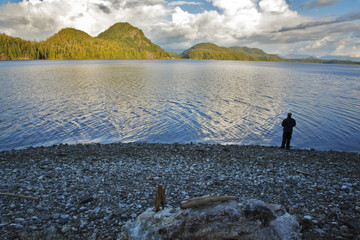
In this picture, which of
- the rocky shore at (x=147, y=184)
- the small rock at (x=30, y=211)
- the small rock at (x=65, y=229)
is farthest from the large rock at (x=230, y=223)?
the small rock at (x=30, y=211)

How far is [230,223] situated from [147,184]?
735 centimetres

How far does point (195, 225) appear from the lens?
5977mm

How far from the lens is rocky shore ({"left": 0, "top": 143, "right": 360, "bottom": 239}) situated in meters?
8.50

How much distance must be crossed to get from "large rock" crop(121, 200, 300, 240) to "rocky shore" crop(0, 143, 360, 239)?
2196mm

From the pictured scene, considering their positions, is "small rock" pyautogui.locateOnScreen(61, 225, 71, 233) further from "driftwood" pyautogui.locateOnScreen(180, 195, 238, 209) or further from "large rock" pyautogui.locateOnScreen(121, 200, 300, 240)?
"driftwood" pyautogui.locateOnScreen(180, 195, 238, 209)

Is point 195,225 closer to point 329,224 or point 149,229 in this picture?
point 149,229

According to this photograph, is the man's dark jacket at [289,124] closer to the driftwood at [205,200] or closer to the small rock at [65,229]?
the driftwood at [205,200]

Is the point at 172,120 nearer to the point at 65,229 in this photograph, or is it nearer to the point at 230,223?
the point at 65,229

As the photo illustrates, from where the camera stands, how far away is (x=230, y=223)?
5824 mm

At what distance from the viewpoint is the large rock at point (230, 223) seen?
574 cm

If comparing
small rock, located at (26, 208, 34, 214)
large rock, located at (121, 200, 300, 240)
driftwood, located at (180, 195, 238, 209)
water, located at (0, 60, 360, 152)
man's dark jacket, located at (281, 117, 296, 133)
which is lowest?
water, located at (0, 60, 360, 152)

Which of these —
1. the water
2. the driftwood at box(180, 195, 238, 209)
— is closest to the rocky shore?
the driftwood at box(180, 195, 238, 209)

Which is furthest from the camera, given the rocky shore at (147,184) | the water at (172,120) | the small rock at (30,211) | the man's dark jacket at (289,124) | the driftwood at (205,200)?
the water at (172,120)

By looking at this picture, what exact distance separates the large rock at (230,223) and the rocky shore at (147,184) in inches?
86.5
